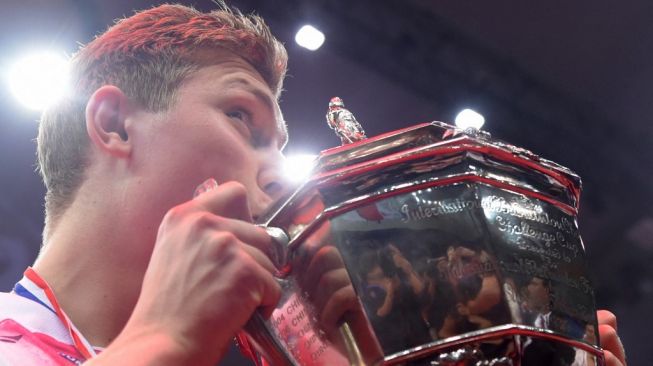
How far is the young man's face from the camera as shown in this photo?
86cm

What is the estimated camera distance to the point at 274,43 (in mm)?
1187

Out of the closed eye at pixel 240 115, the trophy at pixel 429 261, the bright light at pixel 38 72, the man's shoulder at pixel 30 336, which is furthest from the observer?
the bright light at pixel 38 72

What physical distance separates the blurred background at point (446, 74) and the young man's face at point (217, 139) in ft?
5.18

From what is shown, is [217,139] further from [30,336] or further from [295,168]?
[30,336]

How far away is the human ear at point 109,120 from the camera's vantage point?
0.93 m

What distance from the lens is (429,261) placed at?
565 millimetres

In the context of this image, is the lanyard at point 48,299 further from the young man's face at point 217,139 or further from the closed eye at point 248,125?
the closed eye at point 248,125

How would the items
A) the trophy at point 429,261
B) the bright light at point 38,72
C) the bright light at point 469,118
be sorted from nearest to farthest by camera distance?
the trophy at point 429,261, the bright light at point 38,72, the bright light at point 469,118

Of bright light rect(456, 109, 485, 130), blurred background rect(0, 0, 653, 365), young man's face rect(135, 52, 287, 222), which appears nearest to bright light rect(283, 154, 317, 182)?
young man's face rect(135, 52, 287, 222)

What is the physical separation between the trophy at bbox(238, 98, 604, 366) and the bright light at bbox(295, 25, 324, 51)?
2.09m

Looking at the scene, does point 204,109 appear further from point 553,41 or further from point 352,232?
point 553,41

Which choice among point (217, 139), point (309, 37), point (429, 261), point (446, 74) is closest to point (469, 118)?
point (446, 74)

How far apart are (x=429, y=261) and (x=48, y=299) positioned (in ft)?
1.60

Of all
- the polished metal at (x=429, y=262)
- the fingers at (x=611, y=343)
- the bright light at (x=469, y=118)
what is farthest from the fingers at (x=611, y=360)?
the bright light at (x=469, y=118)
